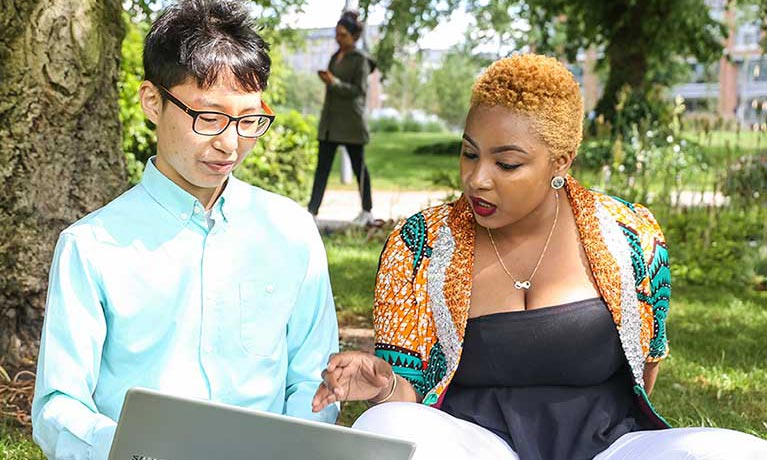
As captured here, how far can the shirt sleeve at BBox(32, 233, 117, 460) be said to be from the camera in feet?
6.53

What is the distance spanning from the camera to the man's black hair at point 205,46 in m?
2.15

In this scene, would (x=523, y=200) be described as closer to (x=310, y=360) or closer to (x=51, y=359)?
(x=310, y=360)

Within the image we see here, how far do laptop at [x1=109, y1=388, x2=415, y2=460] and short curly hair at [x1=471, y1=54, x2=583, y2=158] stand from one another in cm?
99

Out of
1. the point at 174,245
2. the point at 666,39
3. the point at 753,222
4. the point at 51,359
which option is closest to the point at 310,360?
the point at 174,245

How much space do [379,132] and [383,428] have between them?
28.9 m

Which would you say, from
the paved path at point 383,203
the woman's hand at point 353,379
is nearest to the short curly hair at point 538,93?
the woman's hand at point 353,379

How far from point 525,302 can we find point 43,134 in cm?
205

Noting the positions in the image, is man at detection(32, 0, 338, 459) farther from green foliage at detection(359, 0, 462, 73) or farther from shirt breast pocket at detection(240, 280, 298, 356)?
green foliage at detection(359, 0, 462, 73)

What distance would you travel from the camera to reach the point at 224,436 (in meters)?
1.73

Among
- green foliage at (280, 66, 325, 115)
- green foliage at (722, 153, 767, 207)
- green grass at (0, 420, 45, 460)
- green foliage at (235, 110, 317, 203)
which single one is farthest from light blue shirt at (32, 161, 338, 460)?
green foliage at (280, 66, 325, 115)

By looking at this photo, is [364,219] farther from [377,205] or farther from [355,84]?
[377,205]

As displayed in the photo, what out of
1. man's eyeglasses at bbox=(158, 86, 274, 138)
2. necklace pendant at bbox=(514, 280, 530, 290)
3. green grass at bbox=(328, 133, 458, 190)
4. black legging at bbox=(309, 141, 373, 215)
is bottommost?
green grass at bbox=(328, 133, 458, 190)

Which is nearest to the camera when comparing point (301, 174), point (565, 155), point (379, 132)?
point (565, 155)

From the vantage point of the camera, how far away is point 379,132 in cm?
3088
